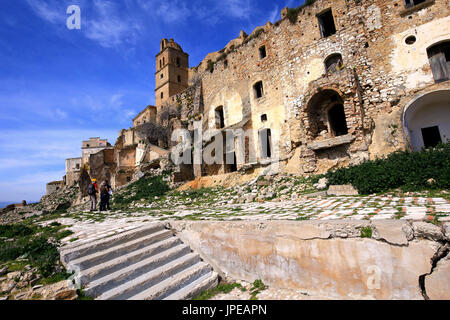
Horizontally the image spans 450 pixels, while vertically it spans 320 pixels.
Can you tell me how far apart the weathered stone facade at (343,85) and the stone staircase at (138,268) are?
9726 mm

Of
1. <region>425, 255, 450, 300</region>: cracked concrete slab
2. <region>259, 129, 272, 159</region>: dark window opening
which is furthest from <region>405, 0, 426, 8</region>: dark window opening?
<region>425, 255, 450, 300</region>: cracked concrete slab

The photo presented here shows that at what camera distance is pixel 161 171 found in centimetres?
1870

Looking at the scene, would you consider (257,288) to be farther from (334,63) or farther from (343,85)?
(334,63)

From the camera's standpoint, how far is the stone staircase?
10.2 ft

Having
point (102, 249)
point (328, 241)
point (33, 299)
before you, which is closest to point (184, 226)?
point (102, 249)

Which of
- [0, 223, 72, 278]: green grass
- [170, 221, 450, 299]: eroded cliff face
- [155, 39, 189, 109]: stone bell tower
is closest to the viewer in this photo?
[170, 221, 450, 299]: eroded cliff face

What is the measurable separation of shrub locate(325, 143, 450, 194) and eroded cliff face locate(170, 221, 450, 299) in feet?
17.9

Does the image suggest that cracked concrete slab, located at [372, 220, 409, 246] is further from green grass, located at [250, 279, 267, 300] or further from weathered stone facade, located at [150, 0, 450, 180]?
weathered stone facade, located at [150, 0, 450, 180]

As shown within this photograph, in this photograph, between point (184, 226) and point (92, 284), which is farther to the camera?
point (184, 226)

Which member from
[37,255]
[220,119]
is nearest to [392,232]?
[37,255]

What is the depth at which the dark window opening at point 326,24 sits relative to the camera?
13.4m
